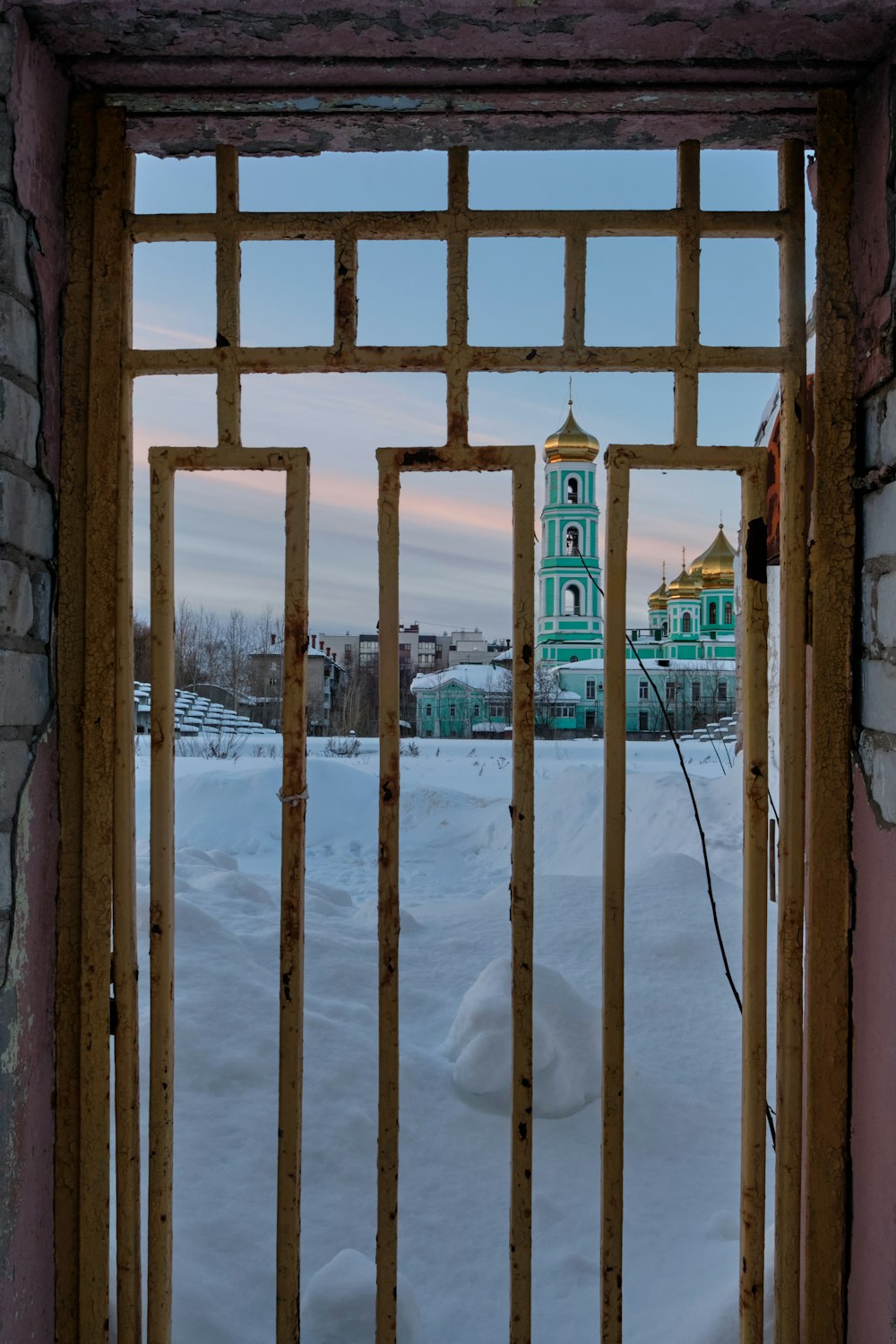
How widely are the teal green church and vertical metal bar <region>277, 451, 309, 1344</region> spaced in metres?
22.0

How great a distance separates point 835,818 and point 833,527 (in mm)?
506

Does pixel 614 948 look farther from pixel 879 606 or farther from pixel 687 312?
pixel 687 312

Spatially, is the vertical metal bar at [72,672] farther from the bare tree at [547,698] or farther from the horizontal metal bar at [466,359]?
the bare tree at [547,698]

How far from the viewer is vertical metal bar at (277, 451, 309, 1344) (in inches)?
60.3

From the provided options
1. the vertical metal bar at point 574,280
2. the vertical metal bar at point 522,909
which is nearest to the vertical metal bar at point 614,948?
the vertical metal bar at point 522,909

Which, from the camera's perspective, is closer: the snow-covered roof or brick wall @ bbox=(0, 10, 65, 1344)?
brick wall @ bbox=(0, 10, 65, 1344)

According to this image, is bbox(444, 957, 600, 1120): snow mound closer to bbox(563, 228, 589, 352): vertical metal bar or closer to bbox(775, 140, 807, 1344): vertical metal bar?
bbox(775, 140, 807, 1344): vertical metal bar

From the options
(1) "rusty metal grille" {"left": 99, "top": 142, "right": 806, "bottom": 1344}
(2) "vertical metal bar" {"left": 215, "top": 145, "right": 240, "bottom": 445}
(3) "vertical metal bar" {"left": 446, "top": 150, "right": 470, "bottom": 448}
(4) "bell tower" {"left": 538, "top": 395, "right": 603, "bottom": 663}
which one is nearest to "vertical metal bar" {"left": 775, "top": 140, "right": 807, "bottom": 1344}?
(1) "rusty metal grille" {"left": 99, "top": 142, "right": 806, "bottom": 1344}

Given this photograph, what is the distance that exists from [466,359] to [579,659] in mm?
26478

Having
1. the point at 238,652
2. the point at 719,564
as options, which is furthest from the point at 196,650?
the point at 719,564

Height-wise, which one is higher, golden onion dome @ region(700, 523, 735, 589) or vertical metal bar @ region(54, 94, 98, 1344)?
golden onion dome @ region(700, 523, 735, 589)

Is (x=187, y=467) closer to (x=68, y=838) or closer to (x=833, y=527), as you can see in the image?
(x=68, y=838)

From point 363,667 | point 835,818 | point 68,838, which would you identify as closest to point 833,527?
point 835,818

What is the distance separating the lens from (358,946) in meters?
Result: 3.38
